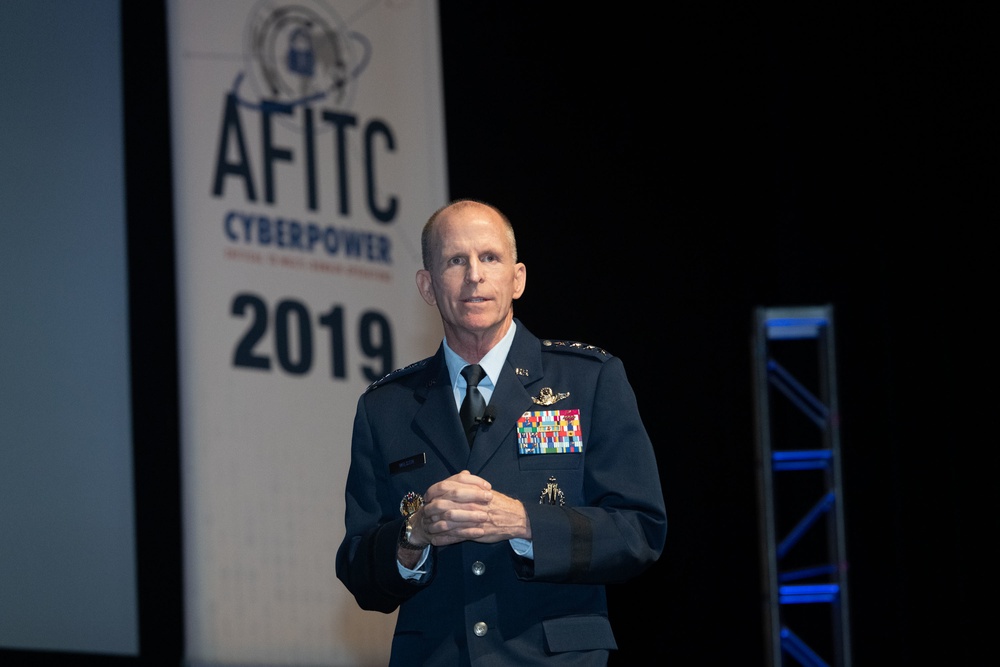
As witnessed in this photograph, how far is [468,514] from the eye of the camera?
1.91 meters

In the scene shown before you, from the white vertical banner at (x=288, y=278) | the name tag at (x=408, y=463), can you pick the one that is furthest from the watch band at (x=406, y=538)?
the white vertical banner at (x=288, y=278)

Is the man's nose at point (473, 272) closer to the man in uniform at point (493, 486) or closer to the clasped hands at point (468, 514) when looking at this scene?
the man in uniform at point (493, 486)

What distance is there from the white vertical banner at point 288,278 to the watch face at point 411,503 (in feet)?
9.51

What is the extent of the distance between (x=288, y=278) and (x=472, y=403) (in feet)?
10.5

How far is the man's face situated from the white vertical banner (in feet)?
9.51

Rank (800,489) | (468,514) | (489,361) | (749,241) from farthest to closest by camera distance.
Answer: (749,241), (800,489), (489,361), (468,514)

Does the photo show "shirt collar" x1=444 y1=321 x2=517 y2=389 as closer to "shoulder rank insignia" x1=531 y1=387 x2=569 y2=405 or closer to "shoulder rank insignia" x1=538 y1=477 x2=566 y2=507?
"shoulder rank insignia" x1=531 y1=387 x2=569 y2=405

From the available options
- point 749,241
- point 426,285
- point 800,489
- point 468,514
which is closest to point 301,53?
point 749,241

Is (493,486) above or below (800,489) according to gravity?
above

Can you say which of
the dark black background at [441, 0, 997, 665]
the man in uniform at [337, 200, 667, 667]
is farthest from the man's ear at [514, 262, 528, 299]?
the dark black background at [441, 0, 997, 665]

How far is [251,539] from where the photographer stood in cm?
494

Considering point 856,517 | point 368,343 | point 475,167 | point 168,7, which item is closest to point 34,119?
point 168,7

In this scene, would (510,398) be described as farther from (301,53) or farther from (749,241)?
(749,241)

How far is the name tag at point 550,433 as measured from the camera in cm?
214
